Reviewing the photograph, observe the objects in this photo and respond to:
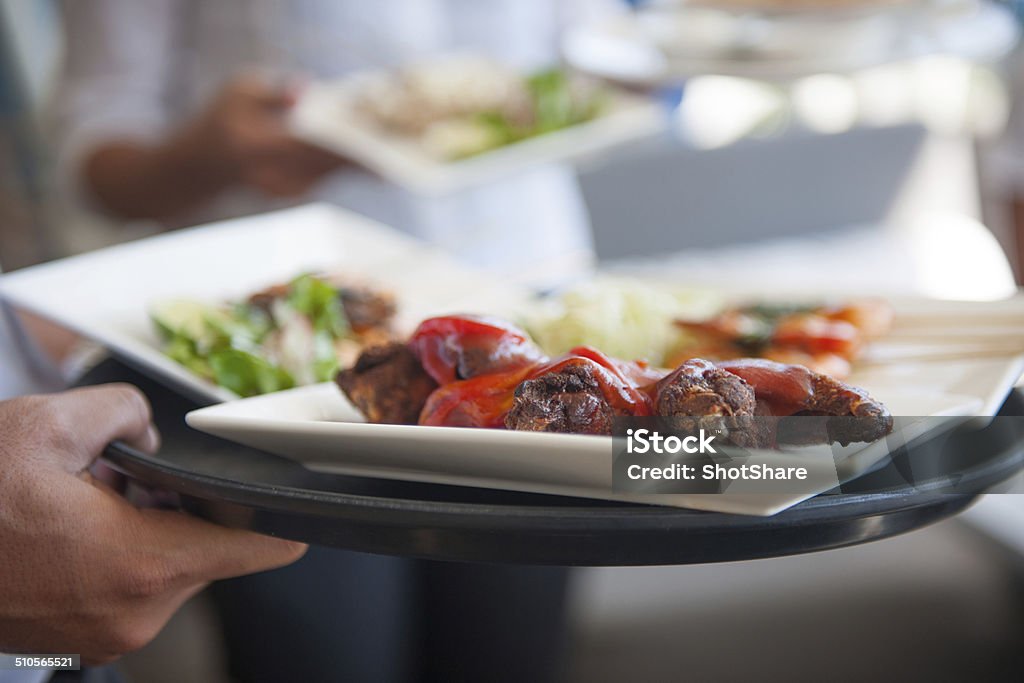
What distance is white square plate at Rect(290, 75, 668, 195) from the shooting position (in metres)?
1.63

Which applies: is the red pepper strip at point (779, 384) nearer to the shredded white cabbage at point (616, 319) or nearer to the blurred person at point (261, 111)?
the shredded white cabbage at point (616, 319)

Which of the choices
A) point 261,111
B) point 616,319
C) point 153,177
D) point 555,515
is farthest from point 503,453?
point 153,177

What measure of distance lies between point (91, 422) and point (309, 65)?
73.0 inches

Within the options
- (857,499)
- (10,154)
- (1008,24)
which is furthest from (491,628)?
(10,154)

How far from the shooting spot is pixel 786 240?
5.50 ft

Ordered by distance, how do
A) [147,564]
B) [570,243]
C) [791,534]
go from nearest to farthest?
[791,534]
[147,564]
[570,243]

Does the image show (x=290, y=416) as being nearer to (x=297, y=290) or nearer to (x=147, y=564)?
(x=147, y=564)

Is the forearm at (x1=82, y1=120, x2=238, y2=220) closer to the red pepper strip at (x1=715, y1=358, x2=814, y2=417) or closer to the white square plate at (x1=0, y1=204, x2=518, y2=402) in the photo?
the white square plate at (x1=0, y1=204, x2=518, y2=402)

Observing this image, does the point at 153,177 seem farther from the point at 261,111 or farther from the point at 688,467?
the point at 688,467

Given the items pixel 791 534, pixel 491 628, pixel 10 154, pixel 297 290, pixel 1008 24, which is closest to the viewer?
pixel 791 534

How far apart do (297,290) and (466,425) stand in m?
0.45

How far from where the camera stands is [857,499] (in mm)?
478

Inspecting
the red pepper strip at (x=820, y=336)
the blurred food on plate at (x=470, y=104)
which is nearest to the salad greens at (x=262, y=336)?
the red pepper strip at (x=820, y=336)

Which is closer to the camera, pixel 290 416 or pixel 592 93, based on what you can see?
pixel 290 416
